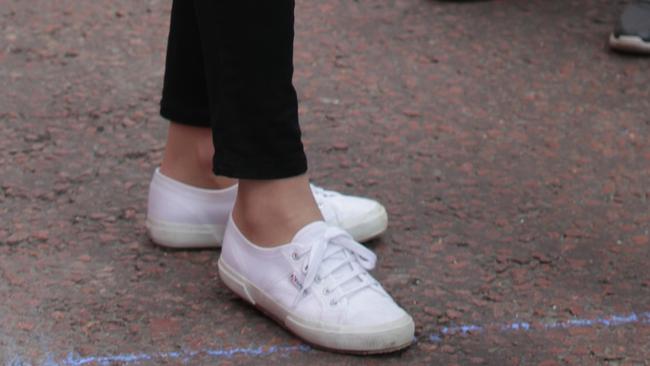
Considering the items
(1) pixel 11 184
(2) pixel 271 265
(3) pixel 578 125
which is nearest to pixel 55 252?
(1) pixel 11 184

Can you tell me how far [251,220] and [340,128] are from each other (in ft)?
3.22

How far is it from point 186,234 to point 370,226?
37 centimetres

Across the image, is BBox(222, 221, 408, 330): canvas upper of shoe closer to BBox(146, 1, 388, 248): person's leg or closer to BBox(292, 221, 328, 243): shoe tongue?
BBox(292, 221, 328, 243): shoe tongue

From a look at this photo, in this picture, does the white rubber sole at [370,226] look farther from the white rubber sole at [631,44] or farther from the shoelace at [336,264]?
the white rubber sole at [631,44]

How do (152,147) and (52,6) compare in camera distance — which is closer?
(152,147)

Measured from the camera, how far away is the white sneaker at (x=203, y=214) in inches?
95.1

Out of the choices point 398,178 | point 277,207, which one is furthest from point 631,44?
point 277,207

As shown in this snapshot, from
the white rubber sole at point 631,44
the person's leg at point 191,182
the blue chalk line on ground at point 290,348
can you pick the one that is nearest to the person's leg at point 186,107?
the person's leg at point 191,182

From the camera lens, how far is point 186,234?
2.45 m

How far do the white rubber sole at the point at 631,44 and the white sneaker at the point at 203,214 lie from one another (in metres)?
1.40

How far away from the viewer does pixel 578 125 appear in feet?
10.3

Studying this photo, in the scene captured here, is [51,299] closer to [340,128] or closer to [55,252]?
[55,252]

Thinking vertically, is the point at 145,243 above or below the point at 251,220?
below

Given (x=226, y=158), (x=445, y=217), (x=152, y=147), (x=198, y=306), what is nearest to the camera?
(x=226, y=158)
